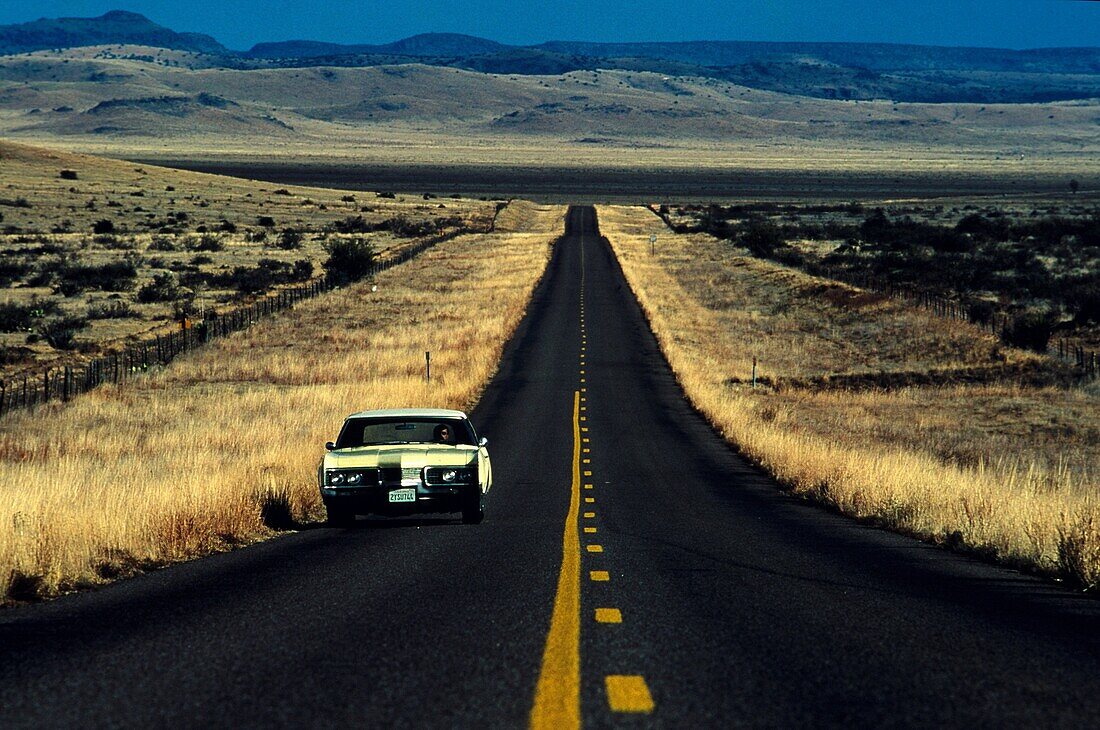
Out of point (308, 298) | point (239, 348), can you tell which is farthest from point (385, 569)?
point (308, 298)

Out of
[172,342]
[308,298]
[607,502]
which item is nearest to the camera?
[607,502]

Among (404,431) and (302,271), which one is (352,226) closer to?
(302,271)

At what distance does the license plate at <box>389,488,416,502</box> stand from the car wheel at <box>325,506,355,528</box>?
2.27 ft

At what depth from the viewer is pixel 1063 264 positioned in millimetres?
72750

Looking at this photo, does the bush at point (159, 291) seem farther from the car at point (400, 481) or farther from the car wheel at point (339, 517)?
the car at point (400, 481)

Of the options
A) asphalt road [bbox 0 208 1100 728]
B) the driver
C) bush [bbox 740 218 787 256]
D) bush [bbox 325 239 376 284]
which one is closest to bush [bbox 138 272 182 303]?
bush [bbox 325 239 376 284]

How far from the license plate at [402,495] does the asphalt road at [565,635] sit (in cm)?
47

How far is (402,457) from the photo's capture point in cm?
1598

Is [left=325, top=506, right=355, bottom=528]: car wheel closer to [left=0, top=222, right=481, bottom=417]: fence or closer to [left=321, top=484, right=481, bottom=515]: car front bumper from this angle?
[left=321, top=484, right=481, bottom=515]: car front bumper

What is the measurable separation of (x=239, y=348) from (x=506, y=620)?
36.8 metres

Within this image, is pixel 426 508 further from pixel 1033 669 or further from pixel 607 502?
pixel 1033 669

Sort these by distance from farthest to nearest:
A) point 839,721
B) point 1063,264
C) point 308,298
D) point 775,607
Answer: point 1063,264
point 308,298
point 775,607
point 839,721

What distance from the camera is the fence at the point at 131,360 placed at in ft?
110

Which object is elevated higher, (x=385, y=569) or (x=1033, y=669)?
(x=1033, y=669)
